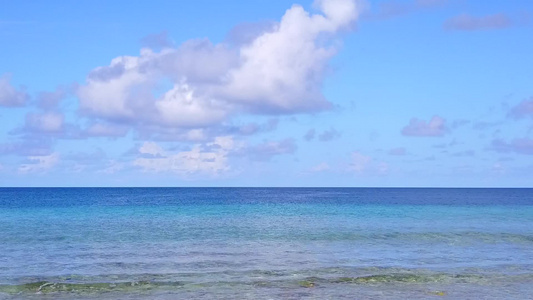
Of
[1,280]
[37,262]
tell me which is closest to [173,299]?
[1,280]

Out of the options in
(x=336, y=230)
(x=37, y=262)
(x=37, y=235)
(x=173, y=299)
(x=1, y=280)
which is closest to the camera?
(x=173, y=299)

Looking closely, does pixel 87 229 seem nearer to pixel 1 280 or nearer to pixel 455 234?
pixel 1 280

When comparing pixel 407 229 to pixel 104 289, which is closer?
pixel 104 289

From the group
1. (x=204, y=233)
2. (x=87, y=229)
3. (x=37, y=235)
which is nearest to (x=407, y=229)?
(x=204, y=233)

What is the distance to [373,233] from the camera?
40000 mm

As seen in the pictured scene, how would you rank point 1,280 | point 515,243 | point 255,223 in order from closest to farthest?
1. point 1,280
2. point 515,243
3. point 255,223

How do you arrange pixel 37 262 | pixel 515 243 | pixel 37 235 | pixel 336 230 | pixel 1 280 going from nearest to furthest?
pixel 1 280
pixel 37 262
pixel 515 243
pixel 37 235
pixel 336 230

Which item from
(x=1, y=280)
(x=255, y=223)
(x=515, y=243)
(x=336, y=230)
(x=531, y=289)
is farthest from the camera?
(x=255, y=223)

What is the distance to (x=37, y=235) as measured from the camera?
3919 centimetres

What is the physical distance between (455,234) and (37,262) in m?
28.8

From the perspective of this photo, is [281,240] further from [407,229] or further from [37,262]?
[37,262]

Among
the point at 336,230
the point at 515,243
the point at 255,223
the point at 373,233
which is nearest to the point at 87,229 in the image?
the point at 255,223

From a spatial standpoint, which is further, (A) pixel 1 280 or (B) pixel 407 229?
(B) pixel 407 229

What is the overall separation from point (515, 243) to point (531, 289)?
608 inches
